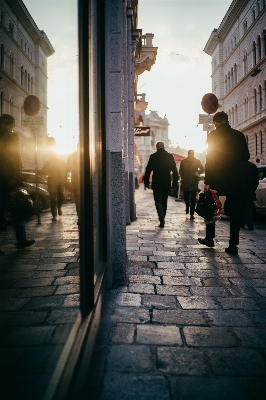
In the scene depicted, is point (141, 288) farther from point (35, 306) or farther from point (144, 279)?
point (35, 306)

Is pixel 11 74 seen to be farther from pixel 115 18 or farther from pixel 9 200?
pixel 115 18

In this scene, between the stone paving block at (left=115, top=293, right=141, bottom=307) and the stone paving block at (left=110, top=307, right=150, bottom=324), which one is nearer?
the stone paving block at (left=110, top=307, right=150, bottom=324)

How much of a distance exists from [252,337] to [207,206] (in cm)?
323

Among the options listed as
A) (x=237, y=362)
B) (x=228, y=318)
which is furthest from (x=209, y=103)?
(x=237, y=362)

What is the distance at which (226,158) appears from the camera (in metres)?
4.95

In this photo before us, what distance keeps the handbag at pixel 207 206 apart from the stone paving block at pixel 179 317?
8.93ft

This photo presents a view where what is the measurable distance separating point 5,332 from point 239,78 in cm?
3793

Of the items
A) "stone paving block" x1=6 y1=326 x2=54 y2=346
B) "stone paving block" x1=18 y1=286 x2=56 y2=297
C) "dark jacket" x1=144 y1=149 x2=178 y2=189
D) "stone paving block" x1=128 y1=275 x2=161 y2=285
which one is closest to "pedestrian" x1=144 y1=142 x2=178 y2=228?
"dark jacket" x1=144 y1=149 x2=178 y2=189

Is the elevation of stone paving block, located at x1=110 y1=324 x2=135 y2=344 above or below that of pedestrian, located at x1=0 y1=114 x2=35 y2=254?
below

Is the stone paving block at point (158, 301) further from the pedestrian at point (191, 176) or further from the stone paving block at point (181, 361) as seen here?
the pedestrian at point (191, 176)

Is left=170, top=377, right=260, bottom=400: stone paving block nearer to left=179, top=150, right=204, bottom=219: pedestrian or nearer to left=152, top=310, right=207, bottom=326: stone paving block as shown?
left=152, top=310, right=207, bottom=326: stone paving block

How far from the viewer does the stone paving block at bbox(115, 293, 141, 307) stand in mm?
2939

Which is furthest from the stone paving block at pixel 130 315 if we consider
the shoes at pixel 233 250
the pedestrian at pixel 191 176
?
the pedestrian at pixel 191 176

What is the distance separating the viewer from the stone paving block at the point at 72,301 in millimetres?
1715
